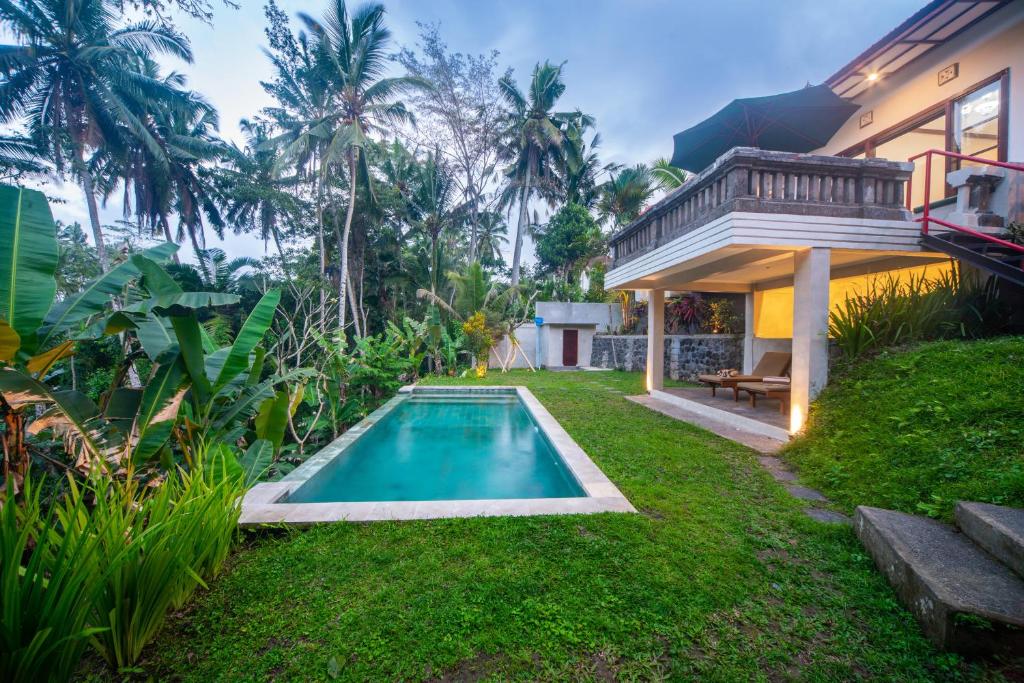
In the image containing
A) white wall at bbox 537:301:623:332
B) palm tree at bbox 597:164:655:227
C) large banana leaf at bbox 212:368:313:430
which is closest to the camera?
large banana leaf at bbox 212:368:313:430

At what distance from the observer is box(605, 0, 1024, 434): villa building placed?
17.3ft

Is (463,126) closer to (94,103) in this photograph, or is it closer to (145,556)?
(94,103)

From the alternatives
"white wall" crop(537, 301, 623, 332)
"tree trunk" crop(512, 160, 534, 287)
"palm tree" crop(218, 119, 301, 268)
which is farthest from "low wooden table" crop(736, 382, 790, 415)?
"palm tree" crop(218, 119, 301, 268)

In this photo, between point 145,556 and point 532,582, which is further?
point 532,582

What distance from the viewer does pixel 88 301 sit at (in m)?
3.19

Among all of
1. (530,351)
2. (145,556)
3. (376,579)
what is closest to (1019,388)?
(376,579)

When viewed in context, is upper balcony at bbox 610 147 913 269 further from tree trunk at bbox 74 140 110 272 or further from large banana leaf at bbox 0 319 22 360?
tree trunk at bbox 74 140 110 272

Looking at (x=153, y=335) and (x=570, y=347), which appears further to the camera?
(x=570, y=347)

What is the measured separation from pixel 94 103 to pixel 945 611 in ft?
80.7

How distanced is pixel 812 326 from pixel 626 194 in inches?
849

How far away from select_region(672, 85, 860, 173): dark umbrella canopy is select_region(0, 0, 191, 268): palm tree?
17492 millimetres

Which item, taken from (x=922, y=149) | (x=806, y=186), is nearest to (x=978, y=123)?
(x=922, y=149)

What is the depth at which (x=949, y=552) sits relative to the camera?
7.84 feet

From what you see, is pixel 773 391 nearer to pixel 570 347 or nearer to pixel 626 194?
pixel 570 347
